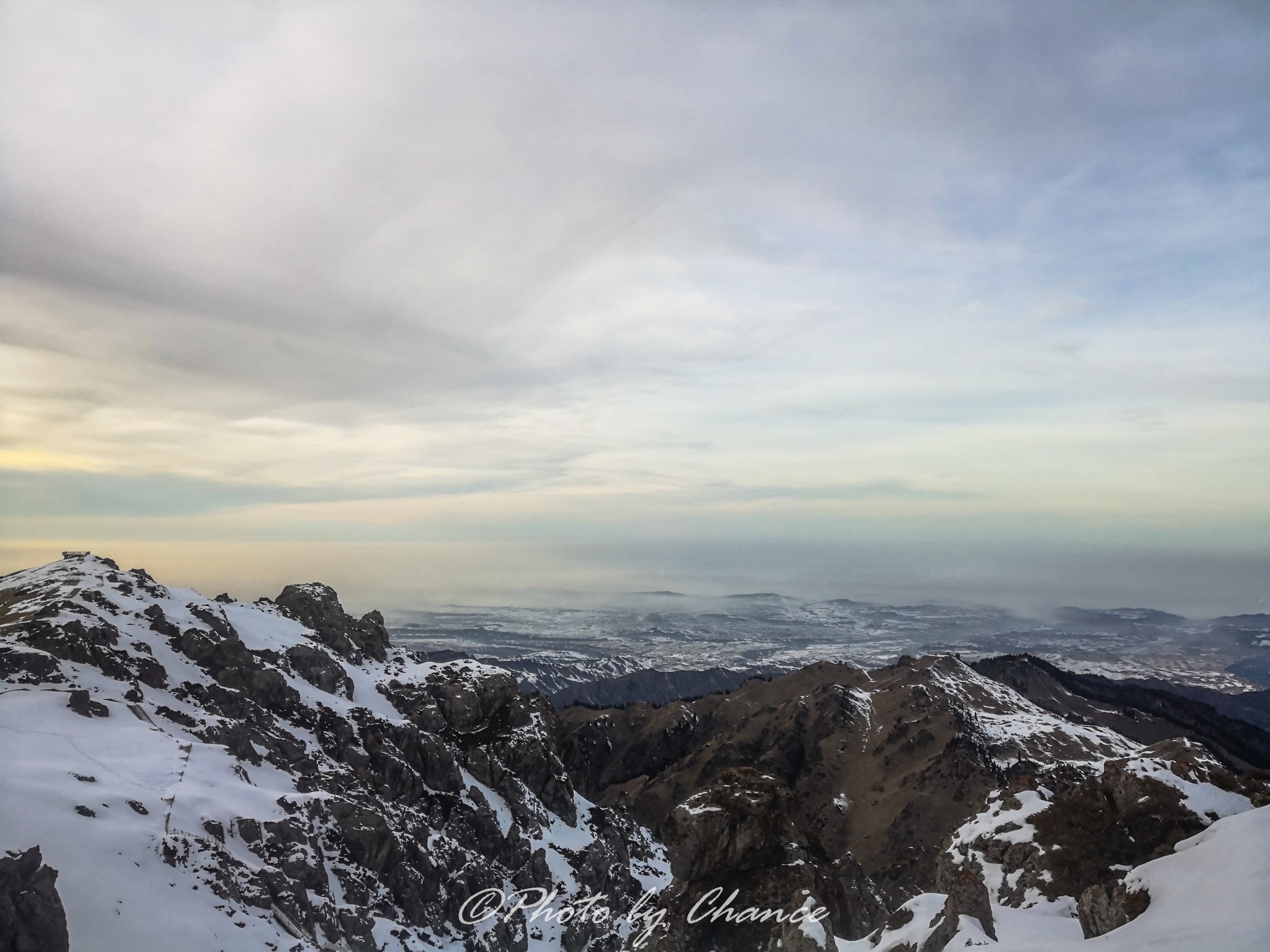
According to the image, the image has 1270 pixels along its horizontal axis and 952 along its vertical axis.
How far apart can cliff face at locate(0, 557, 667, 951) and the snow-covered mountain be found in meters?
0.38

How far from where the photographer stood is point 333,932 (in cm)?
6769

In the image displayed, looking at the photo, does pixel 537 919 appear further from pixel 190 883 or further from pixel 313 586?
pixel 313 586

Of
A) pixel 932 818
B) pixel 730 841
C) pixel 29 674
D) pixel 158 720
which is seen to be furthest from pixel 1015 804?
pixel 932 818

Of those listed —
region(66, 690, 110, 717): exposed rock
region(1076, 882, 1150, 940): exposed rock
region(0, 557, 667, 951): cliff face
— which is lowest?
region(0, 557, 667, 951): cliff face

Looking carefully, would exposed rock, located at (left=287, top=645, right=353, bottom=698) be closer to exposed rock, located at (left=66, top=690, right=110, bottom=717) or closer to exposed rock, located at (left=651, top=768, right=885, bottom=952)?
exposed rock, located at (left=66, top=690, right=110, bottom=717)

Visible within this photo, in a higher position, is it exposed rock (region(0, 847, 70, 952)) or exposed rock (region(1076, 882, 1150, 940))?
exposed rock (region(1076, 882, 1150, 940))

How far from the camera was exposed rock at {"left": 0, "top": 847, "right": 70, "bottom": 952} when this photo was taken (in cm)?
3834

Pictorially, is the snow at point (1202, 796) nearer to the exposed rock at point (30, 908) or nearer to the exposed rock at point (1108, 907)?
the exposed rock at point (1108, 907)

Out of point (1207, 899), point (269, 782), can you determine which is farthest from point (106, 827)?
point (1207, 899)

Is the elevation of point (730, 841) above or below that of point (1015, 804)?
above

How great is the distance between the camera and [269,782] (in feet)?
276

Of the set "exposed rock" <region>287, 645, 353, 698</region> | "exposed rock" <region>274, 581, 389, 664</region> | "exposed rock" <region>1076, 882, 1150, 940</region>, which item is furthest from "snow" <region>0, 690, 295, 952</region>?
"exposed rock" <region>274, 581, 389, 664</region>

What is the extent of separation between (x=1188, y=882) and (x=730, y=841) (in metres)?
23.9

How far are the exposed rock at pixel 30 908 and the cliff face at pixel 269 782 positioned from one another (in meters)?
0.84
